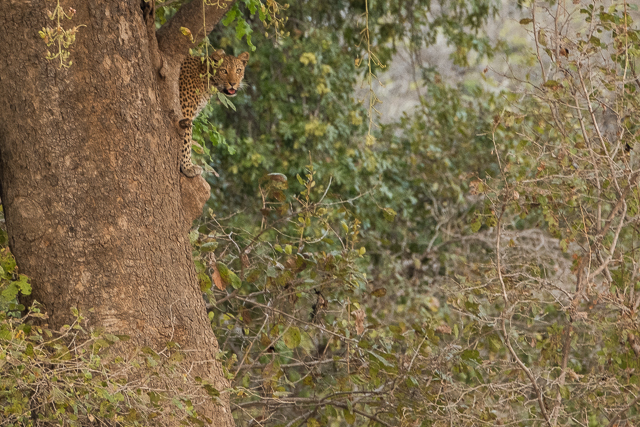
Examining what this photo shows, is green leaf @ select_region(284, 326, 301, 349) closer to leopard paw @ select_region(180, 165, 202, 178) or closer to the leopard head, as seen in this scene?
leopard paw @ select_region(180, 165, 202, 178)

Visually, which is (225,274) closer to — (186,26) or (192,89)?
(192,89)

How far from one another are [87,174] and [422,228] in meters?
5.13

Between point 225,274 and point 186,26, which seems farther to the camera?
point 225,274

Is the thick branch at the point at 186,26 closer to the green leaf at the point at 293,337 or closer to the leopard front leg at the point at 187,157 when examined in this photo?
the leopard front leg at the point at 187,157

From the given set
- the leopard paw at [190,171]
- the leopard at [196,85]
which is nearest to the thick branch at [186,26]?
the leopard at [196,85]

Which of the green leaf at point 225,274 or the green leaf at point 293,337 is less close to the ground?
the green leaf at point 225,274

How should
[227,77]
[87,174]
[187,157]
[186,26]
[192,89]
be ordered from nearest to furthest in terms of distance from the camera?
[87,174], [186,26], [187,157], [192,89], [227,77]

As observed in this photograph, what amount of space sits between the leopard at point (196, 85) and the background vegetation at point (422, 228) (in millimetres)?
203

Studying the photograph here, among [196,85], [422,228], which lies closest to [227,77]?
[196,85]

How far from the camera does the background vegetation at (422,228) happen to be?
2.87 meters

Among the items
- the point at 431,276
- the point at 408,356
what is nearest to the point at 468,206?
the point at 431,276

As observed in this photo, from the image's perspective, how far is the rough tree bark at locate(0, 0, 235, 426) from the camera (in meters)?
2.13

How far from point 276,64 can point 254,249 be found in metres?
2.81

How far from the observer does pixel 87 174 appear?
214 cm
